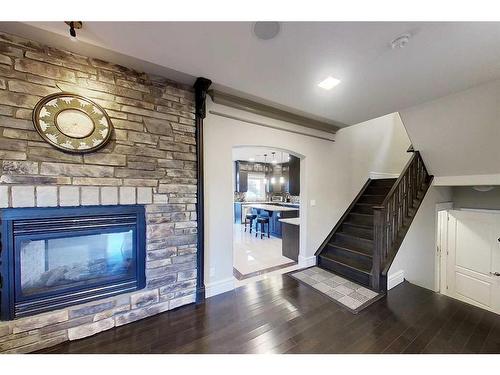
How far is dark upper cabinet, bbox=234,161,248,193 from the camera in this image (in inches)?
352

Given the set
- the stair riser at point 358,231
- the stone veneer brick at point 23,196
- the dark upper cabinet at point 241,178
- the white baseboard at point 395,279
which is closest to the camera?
the stone veneer brick at point 23,196

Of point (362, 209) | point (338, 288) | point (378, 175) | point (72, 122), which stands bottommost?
point (338, 288)

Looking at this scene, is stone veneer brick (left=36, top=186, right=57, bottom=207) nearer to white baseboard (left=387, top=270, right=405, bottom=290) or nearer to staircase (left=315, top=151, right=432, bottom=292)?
staircase (left=315, top=151, right=432, bottom=292)

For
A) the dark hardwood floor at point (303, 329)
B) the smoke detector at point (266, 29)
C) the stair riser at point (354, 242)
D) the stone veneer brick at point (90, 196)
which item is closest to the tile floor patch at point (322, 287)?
the dark hardwood floor at point (303, 329)

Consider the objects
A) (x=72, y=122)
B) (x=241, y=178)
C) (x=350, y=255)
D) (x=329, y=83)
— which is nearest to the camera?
(x=72, y=122)

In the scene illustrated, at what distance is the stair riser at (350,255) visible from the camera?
3.09m

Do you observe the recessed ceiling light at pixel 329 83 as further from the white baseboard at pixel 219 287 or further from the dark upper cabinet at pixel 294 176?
the white baseboard at pixel 219 287

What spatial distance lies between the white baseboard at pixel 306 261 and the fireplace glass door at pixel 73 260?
2.73 metres

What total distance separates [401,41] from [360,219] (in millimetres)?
3163

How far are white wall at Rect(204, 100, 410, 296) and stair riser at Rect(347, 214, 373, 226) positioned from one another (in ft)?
0.81

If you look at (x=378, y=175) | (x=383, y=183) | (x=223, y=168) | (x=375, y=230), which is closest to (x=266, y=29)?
(x=223, y=168)

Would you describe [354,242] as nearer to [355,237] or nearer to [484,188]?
[355,237]

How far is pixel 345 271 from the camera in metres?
3.17
